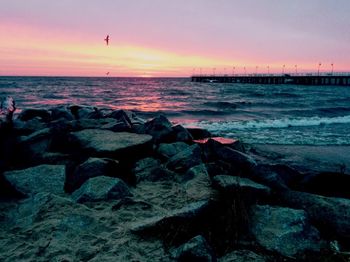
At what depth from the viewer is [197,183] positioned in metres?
4.85

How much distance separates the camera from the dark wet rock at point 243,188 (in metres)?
4.08

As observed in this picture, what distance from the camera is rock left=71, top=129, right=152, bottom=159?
594cm

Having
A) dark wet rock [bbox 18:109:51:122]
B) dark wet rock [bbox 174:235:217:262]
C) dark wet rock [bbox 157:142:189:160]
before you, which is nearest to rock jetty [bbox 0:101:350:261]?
dark wet rock [bbox 174:235:217:262]

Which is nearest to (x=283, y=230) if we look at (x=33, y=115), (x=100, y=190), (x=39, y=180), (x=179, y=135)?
(x=100, y=190)

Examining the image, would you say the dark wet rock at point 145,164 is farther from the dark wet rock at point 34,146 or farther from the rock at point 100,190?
the dark wet rock at point 34,146

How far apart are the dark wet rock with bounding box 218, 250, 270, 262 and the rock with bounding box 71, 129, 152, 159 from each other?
3175 mm

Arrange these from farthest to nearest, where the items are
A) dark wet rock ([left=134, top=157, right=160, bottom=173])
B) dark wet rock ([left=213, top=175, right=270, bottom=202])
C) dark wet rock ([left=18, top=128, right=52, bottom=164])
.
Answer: dark wet rock ([left=18, top=128, right=52, bottom=164]) < dark wet rock ([left=134, top=157, right=160, bottom=173]) < dark wet rock ([left=213, top=175, right=270, bottom=202])

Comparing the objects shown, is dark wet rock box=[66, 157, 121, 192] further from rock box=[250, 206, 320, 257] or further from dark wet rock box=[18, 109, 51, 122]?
dark wet rock box=[18, 109, 51, 122]

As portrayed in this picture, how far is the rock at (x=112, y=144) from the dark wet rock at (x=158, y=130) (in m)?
1.29

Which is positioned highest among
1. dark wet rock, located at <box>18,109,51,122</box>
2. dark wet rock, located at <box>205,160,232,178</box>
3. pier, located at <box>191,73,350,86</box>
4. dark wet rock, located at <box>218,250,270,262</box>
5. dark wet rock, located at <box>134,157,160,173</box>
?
pier, located at <box>191,73,350,86</box>

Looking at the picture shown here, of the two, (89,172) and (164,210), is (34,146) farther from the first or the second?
(164,210)

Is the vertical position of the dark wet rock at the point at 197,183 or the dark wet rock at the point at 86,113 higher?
the dark wet rock at the point at 86,113

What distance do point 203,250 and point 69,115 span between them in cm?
956

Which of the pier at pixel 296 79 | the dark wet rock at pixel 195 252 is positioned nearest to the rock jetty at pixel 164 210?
the dark wet rock at pixel 195 252
